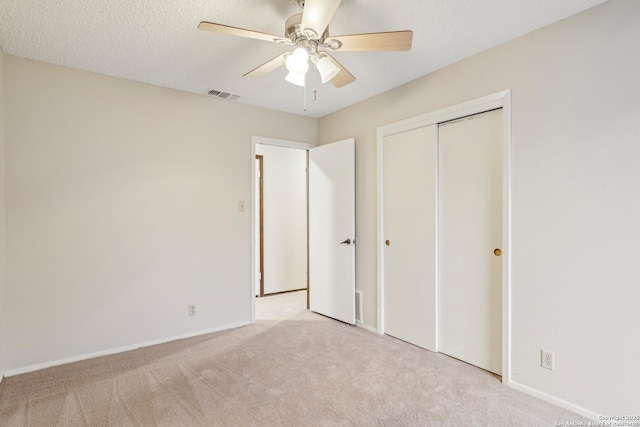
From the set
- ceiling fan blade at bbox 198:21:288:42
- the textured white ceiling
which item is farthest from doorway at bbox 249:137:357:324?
ceiling fan blade at bbox 198:21:288:42

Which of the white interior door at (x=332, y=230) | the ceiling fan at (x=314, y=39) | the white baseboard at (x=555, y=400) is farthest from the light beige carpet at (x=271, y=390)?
the ceiling fan at (x=314, y=39)

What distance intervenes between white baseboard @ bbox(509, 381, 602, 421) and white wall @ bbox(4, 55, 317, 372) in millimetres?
2595

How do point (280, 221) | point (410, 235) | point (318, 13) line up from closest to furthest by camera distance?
point (318, 13), point (410, 235), point (280, 221)

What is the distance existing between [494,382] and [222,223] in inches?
110

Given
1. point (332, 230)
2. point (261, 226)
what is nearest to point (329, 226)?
point (332, 230)

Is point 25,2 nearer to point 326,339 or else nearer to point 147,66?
point 147,66

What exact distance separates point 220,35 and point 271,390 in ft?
8.10

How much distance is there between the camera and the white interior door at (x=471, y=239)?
2.46m

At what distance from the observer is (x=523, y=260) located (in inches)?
88.0

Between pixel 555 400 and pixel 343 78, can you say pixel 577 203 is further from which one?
pixel 343 78

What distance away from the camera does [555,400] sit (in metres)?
2.07

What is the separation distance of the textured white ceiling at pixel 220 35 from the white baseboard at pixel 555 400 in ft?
7.86

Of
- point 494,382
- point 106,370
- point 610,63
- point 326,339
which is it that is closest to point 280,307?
point 326,339

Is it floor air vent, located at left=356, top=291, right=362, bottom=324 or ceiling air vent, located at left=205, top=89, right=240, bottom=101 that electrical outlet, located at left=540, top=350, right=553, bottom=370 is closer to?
floor air vent, located at left=356, top=291, right=362, bottom=324
